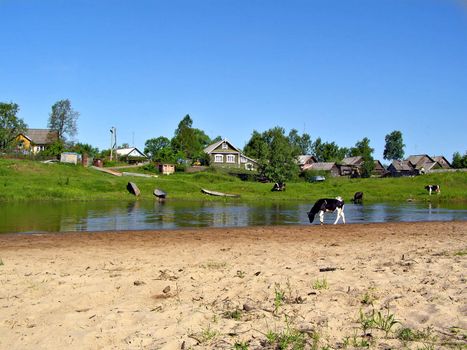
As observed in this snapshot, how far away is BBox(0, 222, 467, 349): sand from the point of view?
20.7ft

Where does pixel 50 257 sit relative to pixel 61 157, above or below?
below

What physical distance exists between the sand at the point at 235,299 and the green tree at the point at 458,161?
130m

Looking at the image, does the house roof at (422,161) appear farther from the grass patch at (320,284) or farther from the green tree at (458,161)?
the grass patch at (320,284)

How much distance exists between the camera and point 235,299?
8125 mm

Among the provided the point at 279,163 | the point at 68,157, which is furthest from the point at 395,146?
the point at 68,157

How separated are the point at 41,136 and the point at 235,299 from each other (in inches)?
4779

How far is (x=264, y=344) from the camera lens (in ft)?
19.8

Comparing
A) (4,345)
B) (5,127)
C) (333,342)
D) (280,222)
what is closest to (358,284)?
(333,342)

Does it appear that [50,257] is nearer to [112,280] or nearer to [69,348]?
[112,280]

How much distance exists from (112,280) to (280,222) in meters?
18.6

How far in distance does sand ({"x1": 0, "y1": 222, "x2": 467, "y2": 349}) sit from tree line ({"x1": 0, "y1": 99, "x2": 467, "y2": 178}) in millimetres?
68335

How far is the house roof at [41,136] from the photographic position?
117250 millimetres

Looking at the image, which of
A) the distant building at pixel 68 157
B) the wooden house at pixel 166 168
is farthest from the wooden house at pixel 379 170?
the distant building at pixel 68 157

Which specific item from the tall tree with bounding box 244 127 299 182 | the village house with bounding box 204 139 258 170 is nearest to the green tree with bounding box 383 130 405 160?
the village house with bounding box 204 139 258 170
